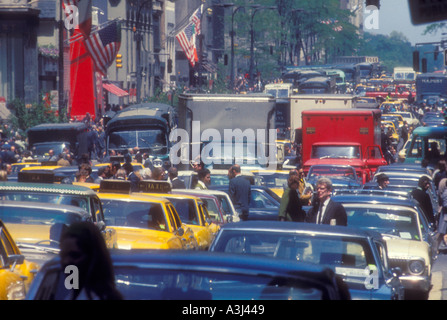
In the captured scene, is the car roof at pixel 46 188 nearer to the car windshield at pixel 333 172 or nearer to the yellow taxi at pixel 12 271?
the yellow taxi at pixel 12 271

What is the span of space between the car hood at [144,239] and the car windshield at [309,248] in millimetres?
3397

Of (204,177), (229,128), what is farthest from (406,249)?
(229,128)

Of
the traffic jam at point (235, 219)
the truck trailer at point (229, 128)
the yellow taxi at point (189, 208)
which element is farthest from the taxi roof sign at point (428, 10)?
the truck trailer at point (229, 128)

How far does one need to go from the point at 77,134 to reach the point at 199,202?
21.6m

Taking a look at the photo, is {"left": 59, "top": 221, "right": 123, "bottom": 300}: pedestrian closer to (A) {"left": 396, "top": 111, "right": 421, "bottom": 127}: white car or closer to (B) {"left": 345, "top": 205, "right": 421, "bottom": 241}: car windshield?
(B) {"left": 345, "top": 205, "right": 421, "bottom": 241}: car windshield

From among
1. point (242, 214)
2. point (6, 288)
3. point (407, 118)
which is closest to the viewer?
point (6, 288)

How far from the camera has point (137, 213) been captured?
13.4m

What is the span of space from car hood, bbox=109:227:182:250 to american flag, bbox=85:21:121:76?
87.9ft

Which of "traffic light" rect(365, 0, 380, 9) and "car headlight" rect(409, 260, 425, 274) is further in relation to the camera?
"car headlight" rect(409, 260, 425, 274)

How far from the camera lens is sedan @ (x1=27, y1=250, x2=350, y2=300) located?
4824 mm

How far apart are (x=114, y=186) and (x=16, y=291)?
205 inches

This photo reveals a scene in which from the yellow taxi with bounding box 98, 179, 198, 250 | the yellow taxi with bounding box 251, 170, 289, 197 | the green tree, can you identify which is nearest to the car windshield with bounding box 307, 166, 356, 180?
the yellow taxi with bounding box 251, 170, 289, 197

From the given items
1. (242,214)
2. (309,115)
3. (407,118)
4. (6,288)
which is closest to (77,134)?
(309,115)
